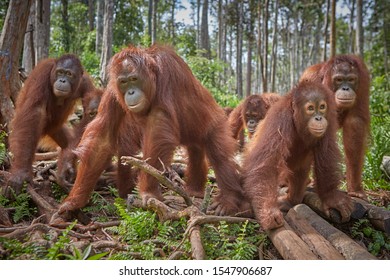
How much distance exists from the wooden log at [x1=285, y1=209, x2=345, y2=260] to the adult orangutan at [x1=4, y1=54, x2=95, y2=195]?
1.81 meters

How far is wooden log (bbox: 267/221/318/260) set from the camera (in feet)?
6.40

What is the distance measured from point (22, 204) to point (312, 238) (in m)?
1.79

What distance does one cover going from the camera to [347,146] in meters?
3.41

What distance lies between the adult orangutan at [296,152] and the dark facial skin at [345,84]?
0.64 m

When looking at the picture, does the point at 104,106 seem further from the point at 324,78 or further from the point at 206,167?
the point at 324,78

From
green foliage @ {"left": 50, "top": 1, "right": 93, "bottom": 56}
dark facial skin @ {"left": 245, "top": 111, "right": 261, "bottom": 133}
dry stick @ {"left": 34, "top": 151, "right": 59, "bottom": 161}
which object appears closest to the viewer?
dry stick @ {"left": 34, "top": 151, "right": 59, "bottom": 161}

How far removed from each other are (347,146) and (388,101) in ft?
13.0

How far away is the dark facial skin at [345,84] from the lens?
334 centimetres

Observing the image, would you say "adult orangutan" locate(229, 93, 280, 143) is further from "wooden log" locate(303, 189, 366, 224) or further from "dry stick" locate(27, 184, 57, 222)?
"dry stick" locate(27, 184, 57, 222)

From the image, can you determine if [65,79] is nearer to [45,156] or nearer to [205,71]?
[45,156]

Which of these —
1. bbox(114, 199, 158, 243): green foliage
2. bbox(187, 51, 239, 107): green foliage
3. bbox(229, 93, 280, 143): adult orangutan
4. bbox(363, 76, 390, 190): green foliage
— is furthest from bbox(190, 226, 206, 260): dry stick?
bbox(187, 51, 239, 107): green foliage

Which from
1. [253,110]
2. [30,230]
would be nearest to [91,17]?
[253,110]
